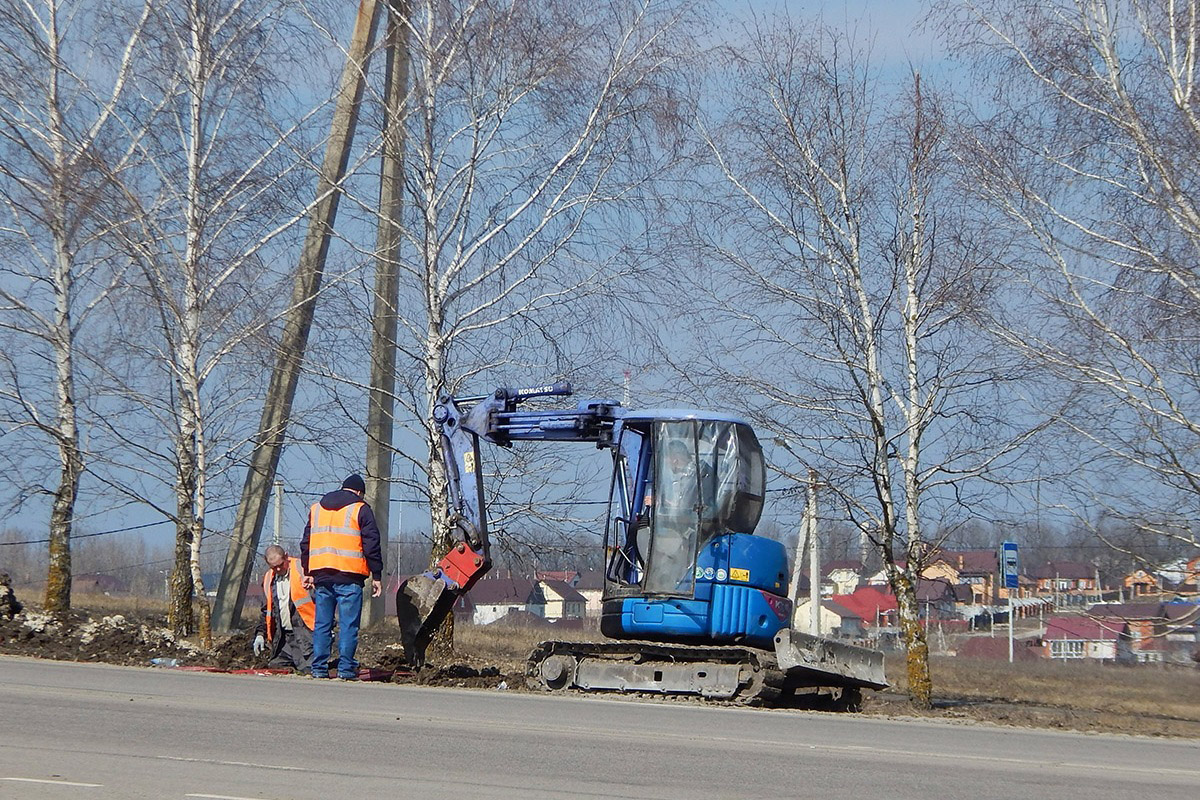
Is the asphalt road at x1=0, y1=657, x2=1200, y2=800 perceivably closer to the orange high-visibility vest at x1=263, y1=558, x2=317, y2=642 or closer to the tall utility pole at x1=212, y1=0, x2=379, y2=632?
the orange high-visibility vest at x1=263, y1=558, x2=317, y2=642

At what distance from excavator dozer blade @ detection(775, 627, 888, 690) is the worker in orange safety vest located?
509 cm

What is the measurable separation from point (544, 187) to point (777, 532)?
5.41m

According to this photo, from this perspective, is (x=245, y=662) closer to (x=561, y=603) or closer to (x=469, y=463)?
(x=469, y=463)

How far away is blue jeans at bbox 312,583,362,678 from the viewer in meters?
13.3

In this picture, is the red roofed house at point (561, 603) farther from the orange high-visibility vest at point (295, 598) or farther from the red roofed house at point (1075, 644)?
the red roofed house at point (1075, 644)

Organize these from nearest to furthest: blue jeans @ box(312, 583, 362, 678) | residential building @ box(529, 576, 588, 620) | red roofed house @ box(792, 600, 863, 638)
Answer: blue jeans @ box(312, 583, 362, 678) < residential building @ box(529, 576, 588, 620) < red roofed house @ box(792, 600, 863, 638)

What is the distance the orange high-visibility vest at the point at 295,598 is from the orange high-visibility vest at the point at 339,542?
40.9 inches

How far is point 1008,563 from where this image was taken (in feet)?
74.9

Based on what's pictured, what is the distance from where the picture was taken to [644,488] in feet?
47.2

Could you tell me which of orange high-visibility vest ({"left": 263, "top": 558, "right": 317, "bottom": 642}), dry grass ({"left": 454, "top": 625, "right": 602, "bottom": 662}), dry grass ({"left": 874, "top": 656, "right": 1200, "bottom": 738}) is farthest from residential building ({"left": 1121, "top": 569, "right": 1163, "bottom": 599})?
orange high-visibility vest ({"left": 263, "top": 558, "right": 317, "bottom": 642})

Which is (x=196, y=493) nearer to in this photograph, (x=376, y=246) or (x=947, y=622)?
(x=376, y=246)

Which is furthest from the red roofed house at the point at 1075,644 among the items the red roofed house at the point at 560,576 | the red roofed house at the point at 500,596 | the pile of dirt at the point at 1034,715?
→ the pile of dirt at the point at 1034,715

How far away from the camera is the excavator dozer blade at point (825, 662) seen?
13.3m

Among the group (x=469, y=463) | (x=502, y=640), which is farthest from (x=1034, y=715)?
(x=502, y=640)
